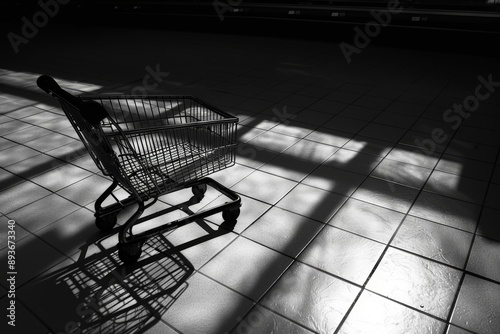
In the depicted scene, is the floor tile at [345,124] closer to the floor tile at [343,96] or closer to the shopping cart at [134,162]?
→ the floor tile at [343,96]

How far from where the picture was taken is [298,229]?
2.39m

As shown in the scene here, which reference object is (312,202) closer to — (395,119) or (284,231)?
(284,231)

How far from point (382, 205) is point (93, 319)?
1.98 metres

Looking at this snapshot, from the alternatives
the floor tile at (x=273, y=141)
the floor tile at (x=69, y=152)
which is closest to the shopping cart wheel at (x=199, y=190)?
the floor tile at (x=273, y=141)

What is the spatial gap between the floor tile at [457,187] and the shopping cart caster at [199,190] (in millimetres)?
1705

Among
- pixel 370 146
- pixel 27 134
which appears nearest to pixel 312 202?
pixel 370 146

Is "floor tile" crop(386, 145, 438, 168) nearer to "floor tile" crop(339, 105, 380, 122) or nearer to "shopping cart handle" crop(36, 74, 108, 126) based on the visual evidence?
"floor tile" crop(339, 105, 380, 122)

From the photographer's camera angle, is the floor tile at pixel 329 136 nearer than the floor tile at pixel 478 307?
No

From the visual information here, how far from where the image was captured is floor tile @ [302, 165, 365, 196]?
284 cm

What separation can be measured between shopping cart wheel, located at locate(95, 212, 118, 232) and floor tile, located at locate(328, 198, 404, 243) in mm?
1440

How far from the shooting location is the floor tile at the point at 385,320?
1.72 meters

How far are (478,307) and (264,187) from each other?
1565 millimetres

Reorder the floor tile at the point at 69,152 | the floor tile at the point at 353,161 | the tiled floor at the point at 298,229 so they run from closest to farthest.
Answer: the tiled floor at the point at 298,229
the floor tile at the point at 353,161
the floor tile at the point at 69,152

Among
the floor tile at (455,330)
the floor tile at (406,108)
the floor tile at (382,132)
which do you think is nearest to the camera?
the floor tile at (455,330)
